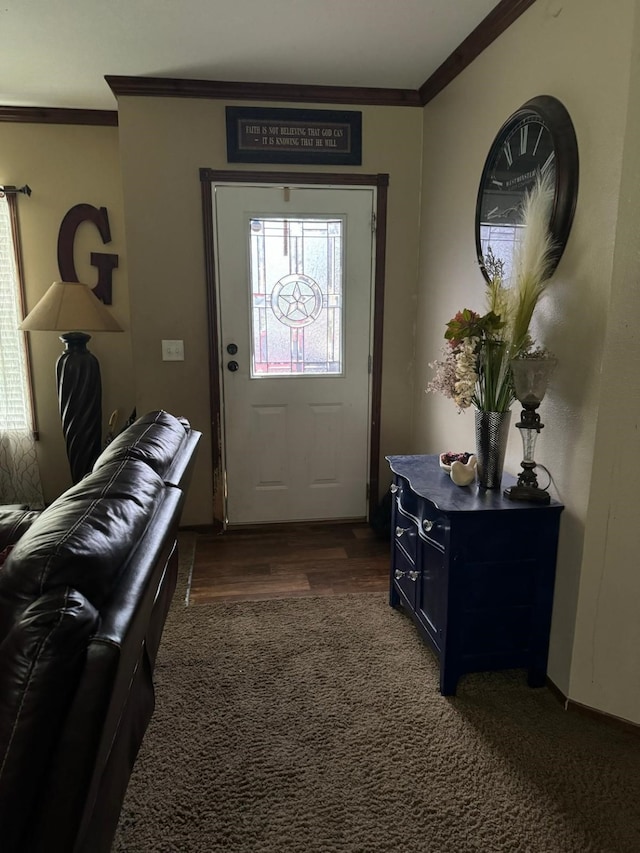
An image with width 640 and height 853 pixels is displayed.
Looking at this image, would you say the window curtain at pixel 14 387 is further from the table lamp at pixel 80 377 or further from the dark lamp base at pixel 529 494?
the dark lamp base at pixel 529 494

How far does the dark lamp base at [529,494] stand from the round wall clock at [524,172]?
0.77m

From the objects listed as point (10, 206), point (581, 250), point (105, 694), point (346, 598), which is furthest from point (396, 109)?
point (105, 694)

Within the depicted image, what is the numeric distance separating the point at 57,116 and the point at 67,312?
132 centimetres

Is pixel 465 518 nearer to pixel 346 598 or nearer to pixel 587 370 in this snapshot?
pixel 587 370

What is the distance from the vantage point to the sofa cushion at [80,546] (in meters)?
0.91

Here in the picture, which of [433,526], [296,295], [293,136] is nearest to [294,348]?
[296,295]

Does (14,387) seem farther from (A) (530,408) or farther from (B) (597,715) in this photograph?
(B) (597,715)

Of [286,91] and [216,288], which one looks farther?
[216,288]

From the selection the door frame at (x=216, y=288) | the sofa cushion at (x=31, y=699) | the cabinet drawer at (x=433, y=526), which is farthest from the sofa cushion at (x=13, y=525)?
the door frame at (x=216, y=288)

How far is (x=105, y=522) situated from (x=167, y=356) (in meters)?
2.29

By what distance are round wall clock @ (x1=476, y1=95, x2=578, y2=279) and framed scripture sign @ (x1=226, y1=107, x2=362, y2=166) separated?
1.02 metres

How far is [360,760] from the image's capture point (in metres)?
1.71

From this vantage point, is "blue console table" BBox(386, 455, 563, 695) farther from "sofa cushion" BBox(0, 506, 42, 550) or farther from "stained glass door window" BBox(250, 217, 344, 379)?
"stained glass door window" BBox(250, 217, 344, 379)

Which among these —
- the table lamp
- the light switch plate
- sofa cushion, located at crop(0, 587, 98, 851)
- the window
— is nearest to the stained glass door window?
the light switch plate
